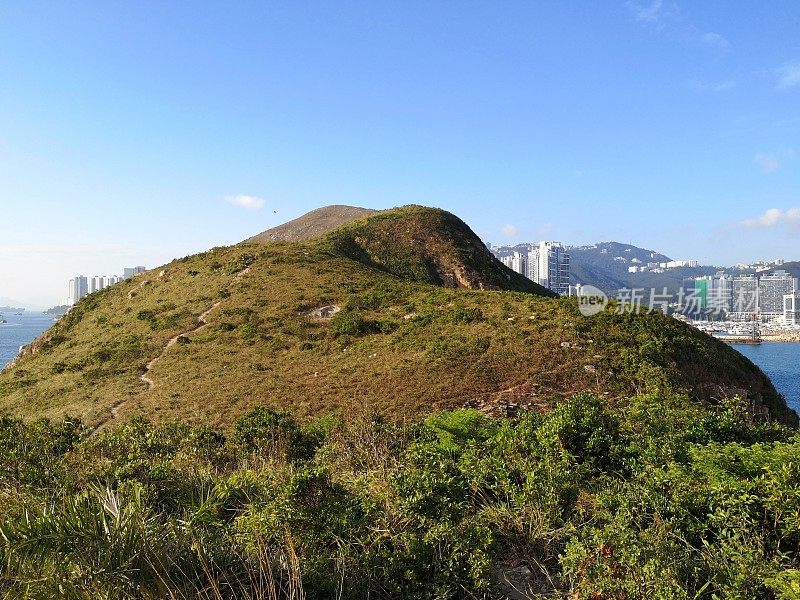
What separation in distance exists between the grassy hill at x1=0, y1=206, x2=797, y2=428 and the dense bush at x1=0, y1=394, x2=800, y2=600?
8915mm

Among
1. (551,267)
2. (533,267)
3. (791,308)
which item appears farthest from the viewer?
(791,308)

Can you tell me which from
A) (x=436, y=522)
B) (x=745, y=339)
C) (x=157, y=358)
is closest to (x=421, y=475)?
(x=436, y=522)

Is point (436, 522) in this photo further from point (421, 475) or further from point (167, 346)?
point (167, 346)

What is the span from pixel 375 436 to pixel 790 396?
176 feet

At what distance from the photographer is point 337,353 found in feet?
72.2

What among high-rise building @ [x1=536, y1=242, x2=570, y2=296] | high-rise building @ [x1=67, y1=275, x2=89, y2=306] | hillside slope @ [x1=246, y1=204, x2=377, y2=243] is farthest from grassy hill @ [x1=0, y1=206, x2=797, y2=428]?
high-rise building @ [x1=67, y1=275, x2=89, y2=306]

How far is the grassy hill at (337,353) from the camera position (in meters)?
17.9

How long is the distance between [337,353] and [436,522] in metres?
16.9

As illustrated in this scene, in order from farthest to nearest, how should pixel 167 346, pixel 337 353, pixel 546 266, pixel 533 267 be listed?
pixel 533 267, pixel 546 266, pixel 167 346, pixel 337 353

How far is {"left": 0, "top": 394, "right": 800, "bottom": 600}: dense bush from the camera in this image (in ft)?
13.5

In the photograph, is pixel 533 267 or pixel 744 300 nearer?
pixel 533 267

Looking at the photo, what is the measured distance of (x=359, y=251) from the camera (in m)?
42.0

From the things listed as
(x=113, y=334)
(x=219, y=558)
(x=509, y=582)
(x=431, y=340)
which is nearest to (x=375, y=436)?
(x=509, y=582)

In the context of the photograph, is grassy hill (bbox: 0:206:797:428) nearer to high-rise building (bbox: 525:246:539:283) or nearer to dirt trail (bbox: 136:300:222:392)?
dirt trail (bbox: 136:300:222:392)
